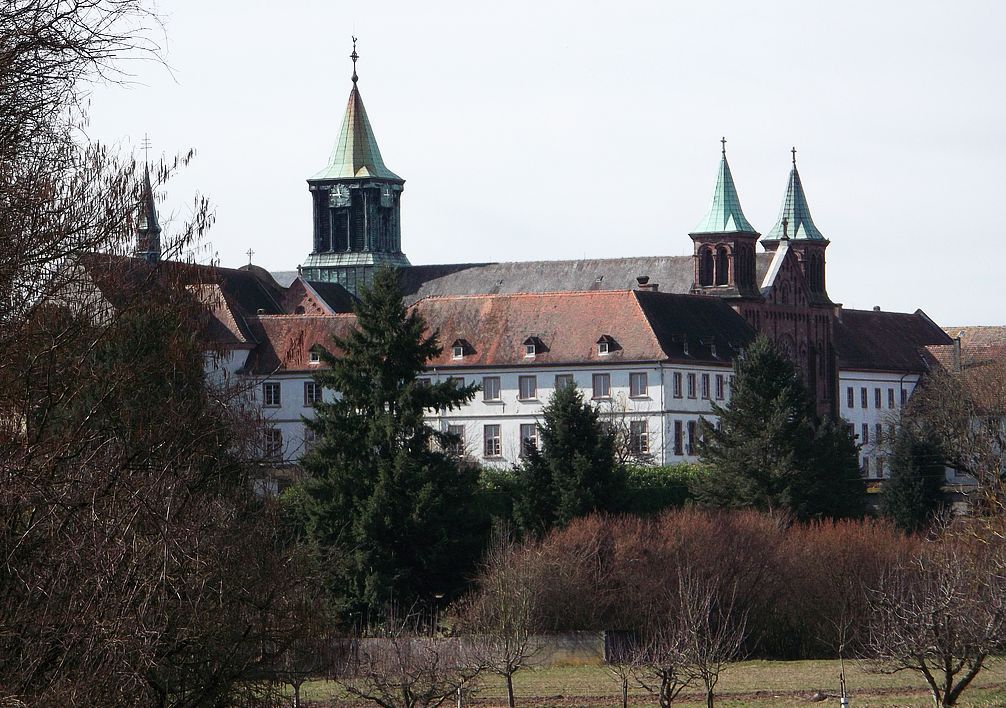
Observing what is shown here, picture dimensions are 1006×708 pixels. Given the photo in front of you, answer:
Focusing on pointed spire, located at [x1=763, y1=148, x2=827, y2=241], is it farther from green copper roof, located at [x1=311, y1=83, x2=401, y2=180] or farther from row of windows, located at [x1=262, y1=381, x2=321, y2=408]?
row of windows, located at [x1=262, y1=381, x2=321, y2=408]

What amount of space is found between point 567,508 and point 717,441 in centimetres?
1500

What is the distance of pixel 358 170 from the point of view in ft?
435

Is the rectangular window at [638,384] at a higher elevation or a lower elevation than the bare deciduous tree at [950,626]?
higher

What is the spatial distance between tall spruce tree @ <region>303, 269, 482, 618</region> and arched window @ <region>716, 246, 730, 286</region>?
58613 mm

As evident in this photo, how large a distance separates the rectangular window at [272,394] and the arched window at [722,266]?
104 feet

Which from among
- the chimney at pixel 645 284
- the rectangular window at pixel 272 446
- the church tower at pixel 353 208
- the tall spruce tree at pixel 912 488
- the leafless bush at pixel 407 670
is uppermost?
the church tower at pixel 353 208

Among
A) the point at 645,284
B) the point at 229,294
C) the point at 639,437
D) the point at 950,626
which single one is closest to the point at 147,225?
the point at 950,626

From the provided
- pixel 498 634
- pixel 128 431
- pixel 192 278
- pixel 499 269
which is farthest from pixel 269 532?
pixel 499 269

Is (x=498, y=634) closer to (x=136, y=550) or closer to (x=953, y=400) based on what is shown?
(x=136, y=550)

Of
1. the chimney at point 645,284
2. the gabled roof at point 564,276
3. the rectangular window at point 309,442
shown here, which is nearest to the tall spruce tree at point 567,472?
the rectangular window at point 309,442

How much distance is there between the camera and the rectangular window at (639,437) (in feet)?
301

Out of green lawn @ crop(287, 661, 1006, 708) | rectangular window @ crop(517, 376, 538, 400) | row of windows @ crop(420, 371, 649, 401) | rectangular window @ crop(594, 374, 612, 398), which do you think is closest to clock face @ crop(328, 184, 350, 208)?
row of windows @ crop(420, 371, 649, 401)

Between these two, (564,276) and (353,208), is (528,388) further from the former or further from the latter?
(353,208)

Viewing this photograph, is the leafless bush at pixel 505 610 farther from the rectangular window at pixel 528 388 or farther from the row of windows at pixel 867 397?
the row of windows at pixel 867 397
